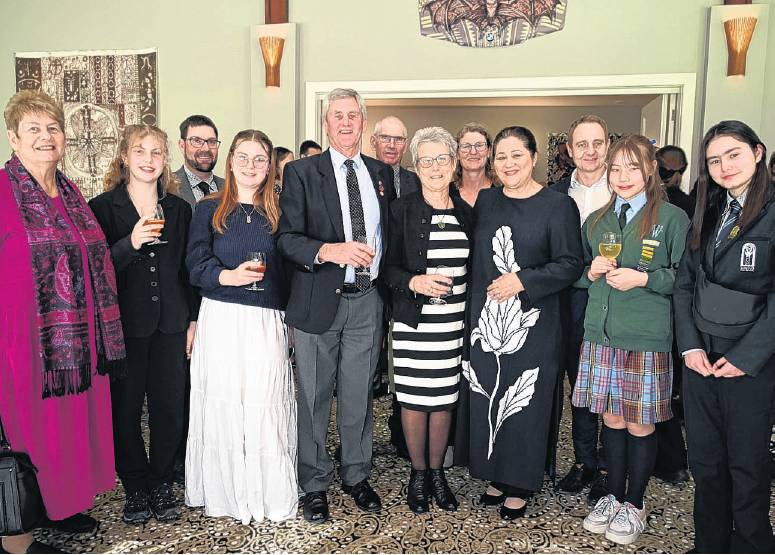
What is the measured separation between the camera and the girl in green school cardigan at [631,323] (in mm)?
2285

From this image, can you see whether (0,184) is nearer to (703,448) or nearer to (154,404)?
(154,404)

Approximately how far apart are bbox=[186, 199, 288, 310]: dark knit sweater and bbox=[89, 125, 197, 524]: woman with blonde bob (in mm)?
127

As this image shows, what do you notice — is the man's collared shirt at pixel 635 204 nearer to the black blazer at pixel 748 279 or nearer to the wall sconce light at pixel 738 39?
the black blazer at pixel 748 279

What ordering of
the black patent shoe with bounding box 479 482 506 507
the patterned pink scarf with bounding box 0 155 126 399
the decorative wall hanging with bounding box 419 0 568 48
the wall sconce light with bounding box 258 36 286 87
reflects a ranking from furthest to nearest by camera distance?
1. the wall sconce light with bounding box 258 36 286 87
2. the decorative wall hanging with bounding box 419 0 568 48
3. the black patent shoe with bounding box 479 482 506 507
4. the patterned pink scarf with bounding box 0 155 126 399

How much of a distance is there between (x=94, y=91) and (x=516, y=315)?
5.19 m

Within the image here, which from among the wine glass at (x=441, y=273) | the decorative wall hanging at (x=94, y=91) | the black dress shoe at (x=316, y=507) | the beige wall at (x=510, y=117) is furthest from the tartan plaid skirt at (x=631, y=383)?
the beige wall at (x=510, y=117)

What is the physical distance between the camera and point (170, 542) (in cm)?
239

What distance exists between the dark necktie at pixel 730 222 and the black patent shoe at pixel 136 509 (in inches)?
97.7

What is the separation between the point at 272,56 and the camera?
541 centimetres

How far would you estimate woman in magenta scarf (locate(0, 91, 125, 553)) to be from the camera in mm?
2117

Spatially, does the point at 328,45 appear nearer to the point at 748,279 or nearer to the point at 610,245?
the point at 610,245

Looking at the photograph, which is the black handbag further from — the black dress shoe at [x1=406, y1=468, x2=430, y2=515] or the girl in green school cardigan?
the girl in green school cardigan

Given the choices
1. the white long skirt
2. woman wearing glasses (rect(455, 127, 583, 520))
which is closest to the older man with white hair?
the white long skirt

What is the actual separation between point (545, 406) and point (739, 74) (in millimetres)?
3789
